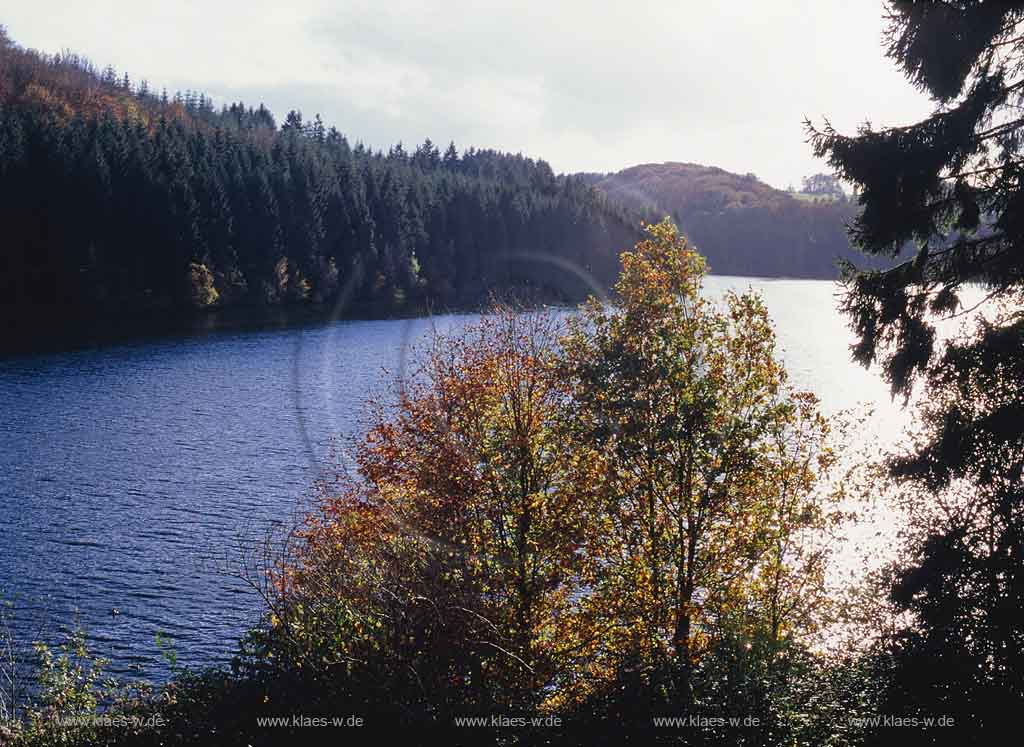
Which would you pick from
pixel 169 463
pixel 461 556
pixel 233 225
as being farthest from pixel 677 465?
pixel 233 225

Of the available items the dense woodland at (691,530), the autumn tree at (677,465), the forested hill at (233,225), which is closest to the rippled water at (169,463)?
the dense woodland at (691,530)

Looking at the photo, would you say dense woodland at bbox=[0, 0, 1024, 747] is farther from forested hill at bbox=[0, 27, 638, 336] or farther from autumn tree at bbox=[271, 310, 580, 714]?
forested hill at bbox=[0, 27, 638, 336]

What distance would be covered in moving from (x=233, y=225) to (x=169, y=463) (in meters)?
67.4

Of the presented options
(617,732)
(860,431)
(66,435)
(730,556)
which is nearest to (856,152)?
(730,556)

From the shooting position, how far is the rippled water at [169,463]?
1011 inches

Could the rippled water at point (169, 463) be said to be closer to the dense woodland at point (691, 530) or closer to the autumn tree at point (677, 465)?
the dense woodland at point (691, 530)

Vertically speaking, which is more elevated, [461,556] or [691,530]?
[691,530]

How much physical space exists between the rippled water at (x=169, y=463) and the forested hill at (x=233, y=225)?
18.9 m

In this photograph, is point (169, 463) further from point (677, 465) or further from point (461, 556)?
point (677, 465)

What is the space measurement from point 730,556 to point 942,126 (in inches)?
373

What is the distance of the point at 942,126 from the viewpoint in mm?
13539

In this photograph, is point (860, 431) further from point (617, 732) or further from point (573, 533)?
point (617, 732)

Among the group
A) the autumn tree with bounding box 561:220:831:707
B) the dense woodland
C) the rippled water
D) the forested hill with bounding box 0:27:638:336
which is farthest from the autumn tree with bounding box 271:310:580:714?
the forested hill with bounding box 0:27:638:336

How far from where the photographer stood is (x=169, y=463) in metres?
39.5
